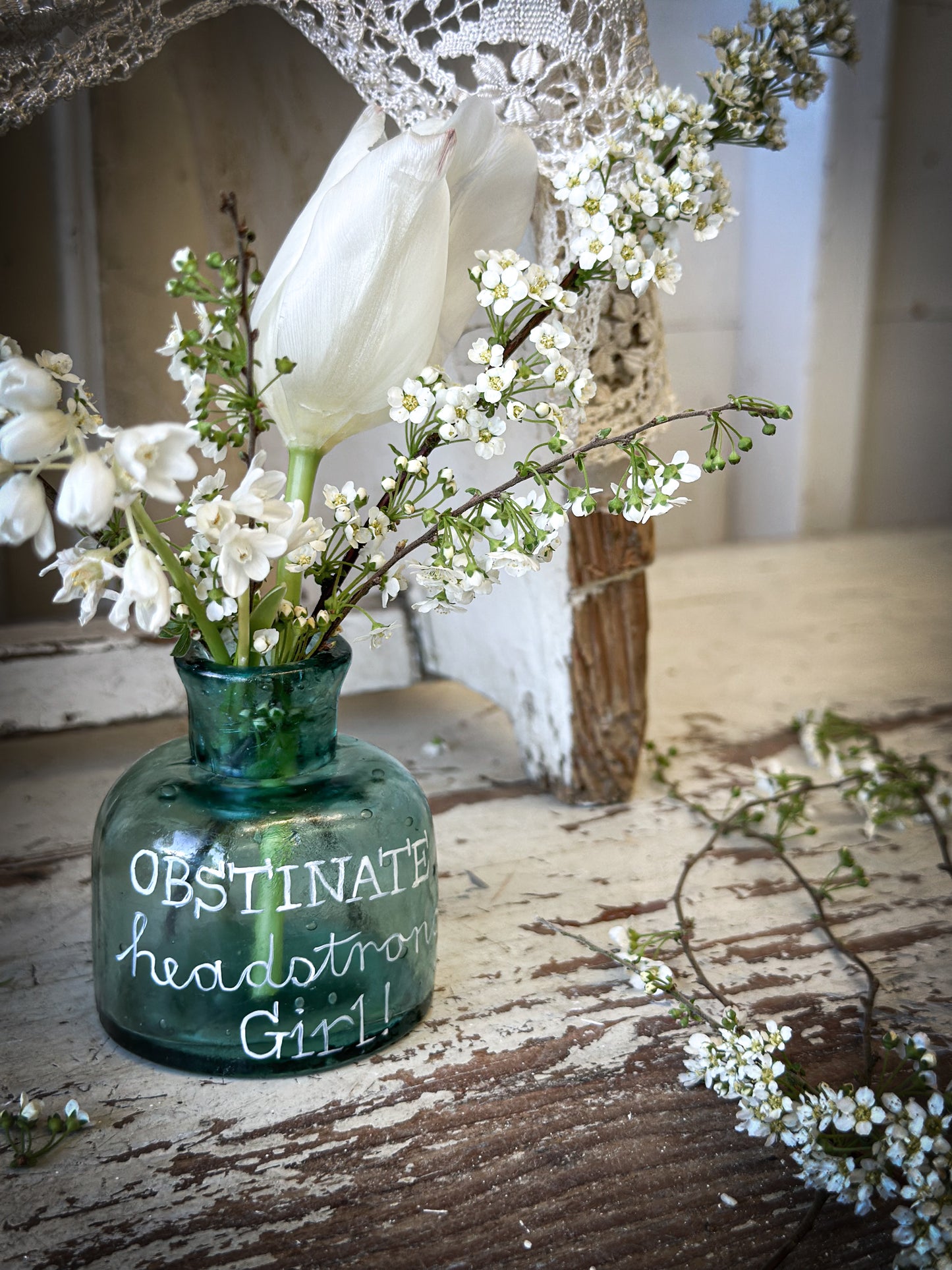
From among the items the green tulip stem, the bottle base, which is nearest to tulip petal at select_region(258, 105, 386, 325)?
the green tulip stem

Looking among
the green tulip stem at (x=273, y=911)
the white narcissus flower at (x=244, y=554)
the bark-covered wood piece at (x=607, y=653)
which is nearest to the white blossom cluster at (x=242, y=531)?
the white narcissus flower at (x=244, y=554)

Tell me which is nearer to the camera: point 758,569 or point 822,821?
point 822,821

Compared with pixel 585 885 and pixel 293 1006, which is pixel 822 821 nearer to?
pixel 585 885

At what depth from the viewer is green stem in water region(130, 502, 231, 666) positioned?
458 millimetres

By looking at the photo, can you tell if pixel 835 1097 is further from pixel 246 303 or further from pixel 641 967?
pixel 246 303

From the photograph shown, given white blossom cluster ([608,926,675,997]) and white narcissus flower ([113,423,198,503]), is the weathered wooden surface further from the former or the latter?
white narcissus flower ([113,423,198,503])

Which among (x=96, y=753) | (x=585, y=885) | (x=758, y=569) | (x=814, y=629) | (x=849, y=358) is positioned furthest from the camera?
(x=849, y=358)

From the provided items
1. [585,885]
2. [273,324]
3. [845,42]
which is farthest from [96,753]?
[845,42]

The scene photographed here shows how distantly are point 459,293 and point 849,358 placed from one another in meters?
1.39

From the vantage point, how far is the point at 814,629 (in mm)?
1298

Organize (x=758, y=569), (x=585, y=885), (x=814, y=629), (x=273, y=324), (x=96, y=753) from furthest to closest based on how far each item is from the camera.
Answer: (x=758, y=569) < (x=814, y=629) < (x=96, y=753) < (x=585, y=885) < (x=273, y=324)

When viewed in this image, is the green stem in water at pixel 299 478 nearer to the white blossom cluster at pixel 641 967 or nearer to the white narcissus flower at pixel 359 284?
the white narcissus flower at pixel 359 284

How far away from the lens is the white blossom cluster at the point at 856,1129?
438 millimetres

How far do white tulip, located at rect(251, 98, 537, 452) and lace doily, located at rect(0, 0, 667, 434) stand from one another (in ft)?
0.40
